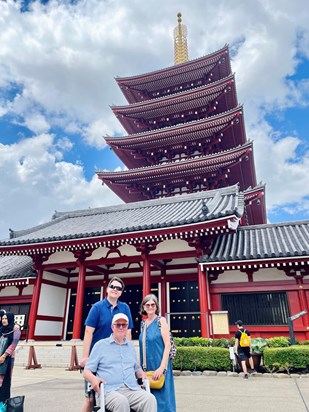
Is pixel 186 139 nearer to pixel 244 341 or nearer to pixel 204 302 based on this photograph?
pixel 204 302

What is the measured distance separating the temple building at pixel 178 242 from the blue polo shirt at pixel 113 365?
739cm

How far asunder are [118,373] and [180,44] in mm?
27144

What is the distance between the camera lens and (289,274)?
34.6 feet

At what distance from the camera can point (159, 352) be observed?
3.24m

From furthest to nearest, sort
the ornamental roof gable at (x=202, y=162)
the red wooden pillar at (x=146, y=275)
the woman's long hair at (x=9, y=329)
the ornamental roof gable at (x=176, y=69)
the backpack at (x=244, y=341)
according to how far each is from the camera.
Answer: the ornamental roof gable at (x=176, y=69) → the ornamental roof gable at (x=202, y=162) → the red wooden pillar at (x=146, y=275) → the backpack at (x=244, y=341) → the woman's long hair at (x=9, y=329)

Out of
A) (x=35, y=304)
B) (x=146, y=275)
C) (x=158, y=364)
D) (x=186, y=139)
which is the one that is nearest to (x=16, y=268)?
(x=35, y=304)

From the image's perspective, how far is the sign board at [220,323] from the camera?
9.93 metres

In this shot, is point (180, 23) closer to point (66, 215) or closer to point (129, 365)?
point (66, 215)

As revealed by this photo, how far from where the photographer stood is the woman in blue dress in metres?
3.15

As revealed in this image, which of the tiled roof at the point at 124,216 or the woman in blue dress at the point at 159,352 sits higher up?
the tiled roof at the point at 124,216

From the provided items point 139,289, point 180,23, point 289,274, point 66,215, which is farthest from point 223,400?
point 180,23

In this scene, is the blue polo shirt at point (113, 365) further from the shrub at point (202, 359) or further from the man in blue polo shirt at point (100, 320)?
the shrub at point (202, 359)

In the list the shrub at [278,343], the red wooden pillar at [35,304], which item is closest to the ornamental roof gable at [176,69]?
the red wooden pillar at [35,304]

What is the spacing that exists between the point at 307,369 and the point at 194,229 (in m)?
5.03
